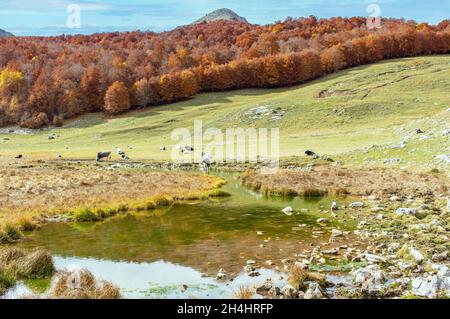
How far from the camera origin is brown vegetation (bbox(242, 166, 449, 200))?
97.4 feet

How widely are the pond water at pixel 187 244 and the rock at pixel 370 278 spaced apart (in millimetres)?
2201

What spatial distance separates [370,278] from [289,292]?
236cm

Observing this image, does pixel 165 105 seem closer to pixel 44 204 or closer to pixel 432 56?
pixel 432 56

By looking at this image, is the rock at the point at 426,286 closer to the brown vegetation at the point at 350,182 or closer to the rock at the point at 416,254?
the rock at the point at 416,254

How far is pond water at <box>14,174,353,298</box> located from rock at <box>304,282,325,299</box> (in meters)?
1.56

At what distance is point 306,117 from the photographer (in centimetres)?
8388

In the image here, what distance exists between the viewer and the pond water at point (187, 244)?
14539 mm

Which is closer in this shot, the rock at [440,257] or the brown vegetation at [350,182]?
the rock at [440,257]

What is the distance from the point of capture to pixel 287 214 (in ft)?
83.6

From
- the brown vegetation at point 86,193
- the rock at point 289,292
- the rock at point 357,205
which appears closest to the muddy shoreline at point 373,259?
the rock at point 289,292

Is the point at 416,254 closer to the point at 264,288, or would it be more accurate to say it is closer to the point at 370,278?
the point at 370,278

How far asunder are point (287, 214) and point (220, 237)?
6.07 metres

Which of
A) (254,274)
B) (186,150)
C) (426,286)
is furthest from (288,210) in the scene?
(186,150)

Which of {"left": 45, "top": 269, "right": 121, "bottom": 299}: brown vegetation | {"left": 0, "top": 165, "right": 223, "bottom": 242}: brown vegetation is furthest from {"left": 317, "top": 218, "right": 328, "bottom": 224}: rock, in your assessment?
{"left": 45, "top": 269, "right": 121, "bottom": 299}: brown vegetation
